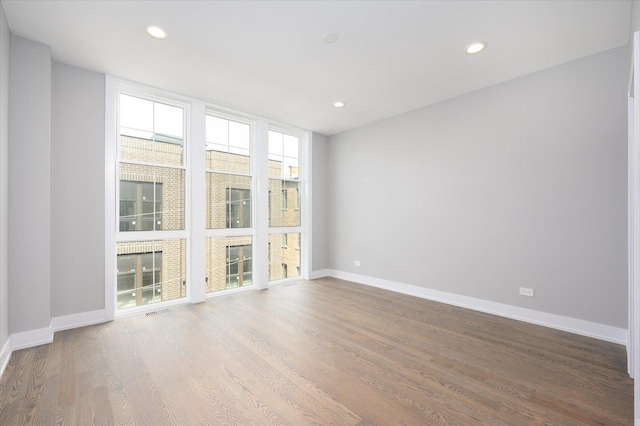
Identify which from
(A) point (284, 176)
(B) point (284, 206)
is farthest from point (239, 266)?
(A) point (284, 176)

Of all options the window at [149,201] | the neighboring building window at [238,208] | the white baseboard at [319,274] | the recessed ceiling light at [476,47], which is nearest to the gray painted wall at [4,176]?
the window at [149,201]

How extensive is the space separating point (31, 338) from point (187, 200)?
2.14 meters

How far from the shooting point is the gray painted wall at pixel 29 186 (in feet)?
8.59

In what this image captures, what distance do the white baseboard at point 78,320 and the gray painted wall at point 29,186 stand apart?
1.09 ft

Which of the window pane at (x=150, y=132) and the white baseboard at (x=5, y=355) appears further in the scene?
the window pane at (x=150, y=132)

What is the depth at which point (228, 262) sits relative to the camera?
455cm

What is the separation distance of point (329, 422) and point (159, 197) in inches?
137

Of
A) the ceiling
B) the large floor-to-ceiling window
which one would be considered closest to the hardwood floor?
the large floor-to-ceiling window

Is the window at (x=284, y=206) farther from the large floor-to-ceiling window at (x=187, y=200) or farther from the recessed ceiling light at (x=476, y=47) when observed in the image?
the recessed ceiling light at (x=476, y=47)

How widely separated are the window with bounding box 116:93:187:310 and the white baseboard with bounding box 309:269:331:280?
7.76 feet

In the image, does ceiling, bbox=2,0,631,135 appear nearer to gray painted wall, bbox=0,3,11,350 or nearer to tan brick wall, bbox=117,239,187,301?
gray painted wall, bbox=0,3,11,350

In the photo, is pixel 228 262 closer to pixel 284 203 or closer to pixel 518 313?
pixel 284 203

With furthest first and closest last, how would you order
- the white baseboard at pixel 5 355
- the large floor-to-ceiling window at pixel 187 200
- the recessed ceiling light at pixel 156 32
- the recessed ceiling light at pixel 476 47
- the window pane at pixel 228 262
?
the window pane at pixel 228 262, the large floor-to-ceiling window at pixel 187 200, the recessed ceiling light at pixel 476 47, the recessed ceiling light at pixel 156 32, the white baseboard at pixel 5 355

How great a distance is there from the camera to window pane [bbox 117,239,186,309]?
11.7ft
